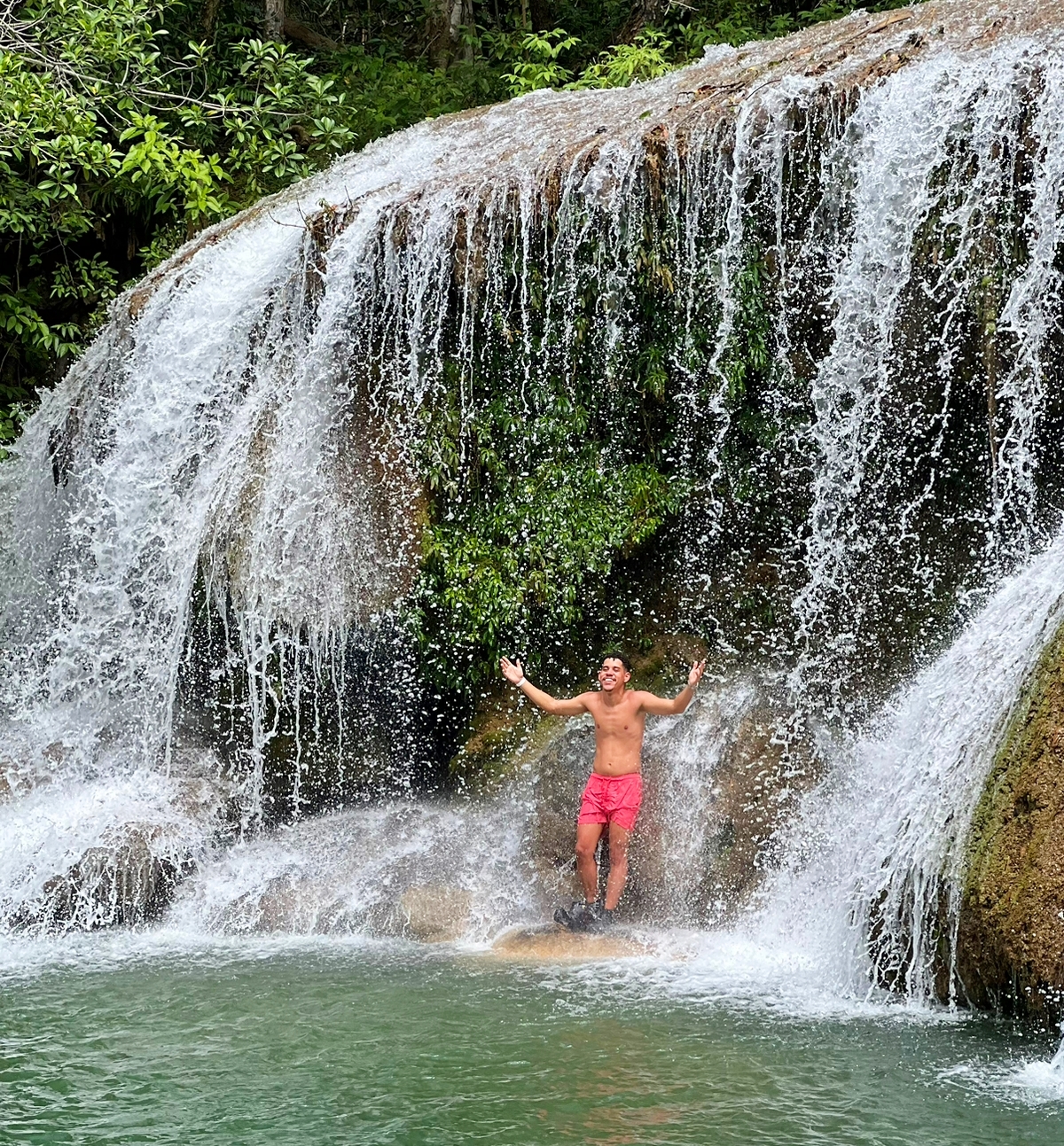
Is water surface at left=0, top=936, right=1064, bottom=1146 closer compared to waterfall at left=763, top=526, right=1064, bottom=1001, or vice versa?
water surface at left=0, top=936, right=1064, bottom=1146

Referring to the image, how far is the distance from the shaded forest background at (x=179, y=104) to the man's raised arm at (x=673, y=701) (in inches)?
264

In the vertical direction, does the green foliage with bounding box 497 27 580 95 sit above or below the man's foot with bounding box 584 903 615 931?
above

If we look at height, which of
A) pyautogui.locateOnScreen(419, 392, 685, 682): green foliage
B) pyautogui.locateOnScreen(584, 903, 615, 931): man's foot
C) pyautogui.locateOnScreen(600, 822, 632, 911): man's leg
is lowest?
pyautogui.locateOnScreen(584, 903, 615, 931): man's foot

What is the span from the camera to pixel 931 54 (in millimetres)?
8633

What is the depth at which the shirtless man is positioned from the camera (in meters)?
8.22

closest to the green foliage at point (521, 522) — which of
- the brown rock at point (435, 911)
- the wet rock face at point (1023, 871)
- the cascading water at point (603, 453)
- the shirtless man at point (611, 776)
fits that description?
the cascading water at point (603, 453)

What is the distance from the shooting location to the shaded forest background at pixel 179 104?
12.5m

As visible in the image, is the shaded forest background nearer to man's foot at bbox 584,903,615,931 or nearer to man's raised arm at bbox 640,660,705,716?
man's raised arm at bbox 640,660,705,716

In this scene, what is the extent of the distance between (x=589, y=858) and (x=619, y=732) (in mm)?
708

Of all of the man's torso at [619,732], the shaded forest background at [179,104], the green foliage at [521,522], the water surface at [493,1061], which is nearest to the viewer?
the water surface at [493,1061]

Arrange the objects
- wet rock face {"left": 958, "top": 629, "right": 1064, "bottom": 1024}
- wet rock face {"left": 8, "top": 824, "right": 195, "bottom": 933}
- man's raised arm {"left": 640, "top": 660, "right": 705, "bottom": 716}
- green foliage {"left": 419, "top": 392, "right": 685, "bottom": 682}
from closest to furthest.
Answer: wet rock face {"left": 958, "top": 629, "right": 1064, "bottom": 1024}
man's raised arm {"left": 640, "top": 660, "right": 705, "bottom": 716}
wet rock face {"left": 8, "top": 824, "right": 195, "bottom": 933}
green foliage {"left": 419, "top": 392, "right": 685, "bottom": 682}

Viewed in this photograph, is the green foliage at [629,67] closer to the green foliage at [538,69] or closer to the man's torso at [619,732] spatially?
the green foliage at [538,69]

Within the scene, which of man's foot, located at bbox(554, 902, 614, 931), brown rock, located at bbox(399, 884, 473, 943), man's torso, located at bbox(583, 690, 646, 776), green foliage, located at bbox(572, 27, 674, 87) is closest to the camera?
man's foot, located at bbox(554, 902, 614, 931)

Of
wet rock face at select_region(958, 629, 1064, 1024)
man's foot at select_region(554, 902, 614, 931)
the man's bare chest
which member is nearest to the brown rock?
man's foot at select_region(554, 902, 614, 931)
